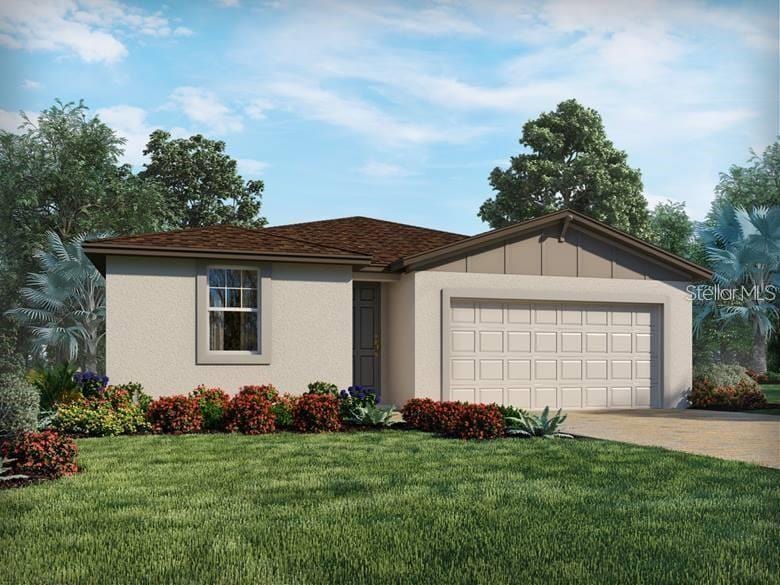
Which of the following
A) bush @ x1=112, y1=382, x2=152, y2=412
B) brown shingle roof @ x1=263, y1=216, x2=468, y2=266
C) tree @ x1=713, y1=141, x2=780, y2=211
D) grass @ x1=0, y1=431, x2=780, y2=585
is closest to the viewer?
grass @ x1=0, y1=431, x2=780, y2=585

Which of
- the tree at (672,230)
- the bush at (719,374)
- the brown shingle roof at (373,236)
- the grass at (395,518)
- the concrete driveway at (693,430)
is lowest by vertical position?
the concrete driveway at (693,430)

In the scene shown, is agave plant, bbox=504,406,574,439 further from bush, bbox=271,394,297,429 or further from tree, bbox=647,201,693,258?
tree, bbox=647,201,693,258

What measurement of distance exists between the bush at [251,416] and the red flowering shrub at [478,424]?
276 centimetres

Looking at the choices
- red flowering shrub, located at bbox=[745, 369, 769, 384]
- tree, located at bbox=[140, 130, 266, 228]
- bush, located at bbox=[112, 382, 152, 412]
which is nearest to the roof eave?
bush, located at bbox=[112, 382, 152, 412]

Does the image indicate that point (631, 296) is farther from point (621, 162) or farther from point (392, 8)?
point (621, 162)

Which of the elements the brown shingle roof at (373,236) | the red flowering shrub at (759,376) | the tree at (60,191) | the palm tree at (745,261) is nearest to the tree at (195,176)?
the tree at (60,191)

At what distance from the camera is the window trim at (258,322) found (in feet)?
49.4

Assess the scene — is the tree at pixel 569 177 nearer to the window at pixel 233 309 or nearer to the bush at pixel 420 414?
the window at pixel 233 309

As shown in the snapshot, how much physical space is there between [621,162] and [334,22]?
1248 inches

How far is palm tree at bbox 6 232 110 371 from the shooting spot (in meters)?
28.0

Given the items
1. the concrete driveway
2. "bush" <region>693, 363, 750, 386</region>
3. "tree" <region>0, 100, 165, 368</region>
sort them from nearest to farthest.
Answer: the concrete driveway
"bush" <region>693, 363, 750, 386</region>
"tree" <region>0, 100, 165, 368</region>

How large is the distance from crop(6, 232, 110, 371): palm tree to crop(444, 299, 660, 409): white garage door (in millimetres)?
15232

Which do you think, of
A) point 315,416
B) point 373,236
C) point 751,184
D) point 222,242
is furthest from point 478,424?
point 751,184

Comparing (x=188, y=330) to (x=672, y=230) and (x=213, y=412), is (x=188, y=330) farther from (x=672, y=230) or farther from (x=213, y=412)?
(x=672, y=230)
